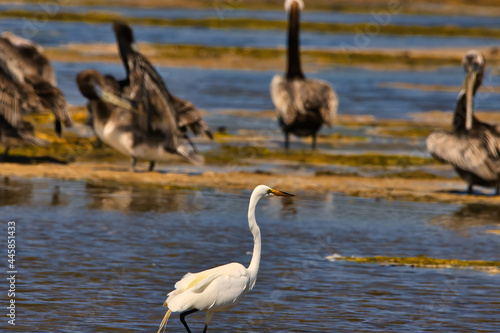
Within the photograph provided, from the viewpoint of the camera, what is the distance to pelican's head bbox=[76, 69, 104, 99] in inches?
535

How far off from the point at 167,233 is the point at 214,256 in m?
1.07

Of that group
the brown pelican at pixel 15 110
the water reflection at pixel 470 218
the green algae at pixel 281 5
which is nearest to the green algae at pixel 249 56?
the brown pelican at pixel 15 110

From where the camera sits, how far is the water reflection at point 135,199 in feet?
39.5

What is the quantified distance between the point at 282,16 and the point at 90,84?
45.9m

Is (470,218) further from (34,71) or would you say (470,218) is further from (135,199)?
(34,71)

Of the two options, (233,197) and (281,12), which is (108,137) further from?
(281,12)

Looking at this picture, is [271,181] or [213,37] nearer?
[271,181]

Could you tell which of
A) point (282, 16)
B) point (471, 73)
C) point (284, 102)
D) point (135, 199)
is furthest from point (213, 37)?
point (135, 199)

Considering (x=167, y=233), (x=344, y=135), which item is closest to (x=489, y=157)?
(x=167, y=233)

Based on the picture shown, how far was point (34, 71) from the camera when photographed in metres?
16.5

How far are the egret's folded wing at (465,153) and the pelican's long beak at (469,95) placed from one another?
0.97 ft

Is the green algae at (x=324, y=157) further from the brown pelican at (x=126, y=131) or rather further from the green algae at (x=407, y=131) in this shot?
the green algae at (x=407, y=131)

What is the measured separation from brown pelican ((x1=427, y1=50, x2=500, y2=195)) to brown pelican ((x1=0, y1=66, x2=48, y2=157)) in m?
5.54

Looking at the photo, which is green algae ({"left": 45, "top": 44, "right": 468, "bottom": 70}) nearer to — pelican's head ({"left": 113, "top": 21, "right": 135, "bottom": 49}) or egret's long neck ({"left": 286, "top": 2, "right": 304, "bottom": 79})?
egret's long neck ({"left": 286, "top": 2, "right": 304, "bottom": 79})
